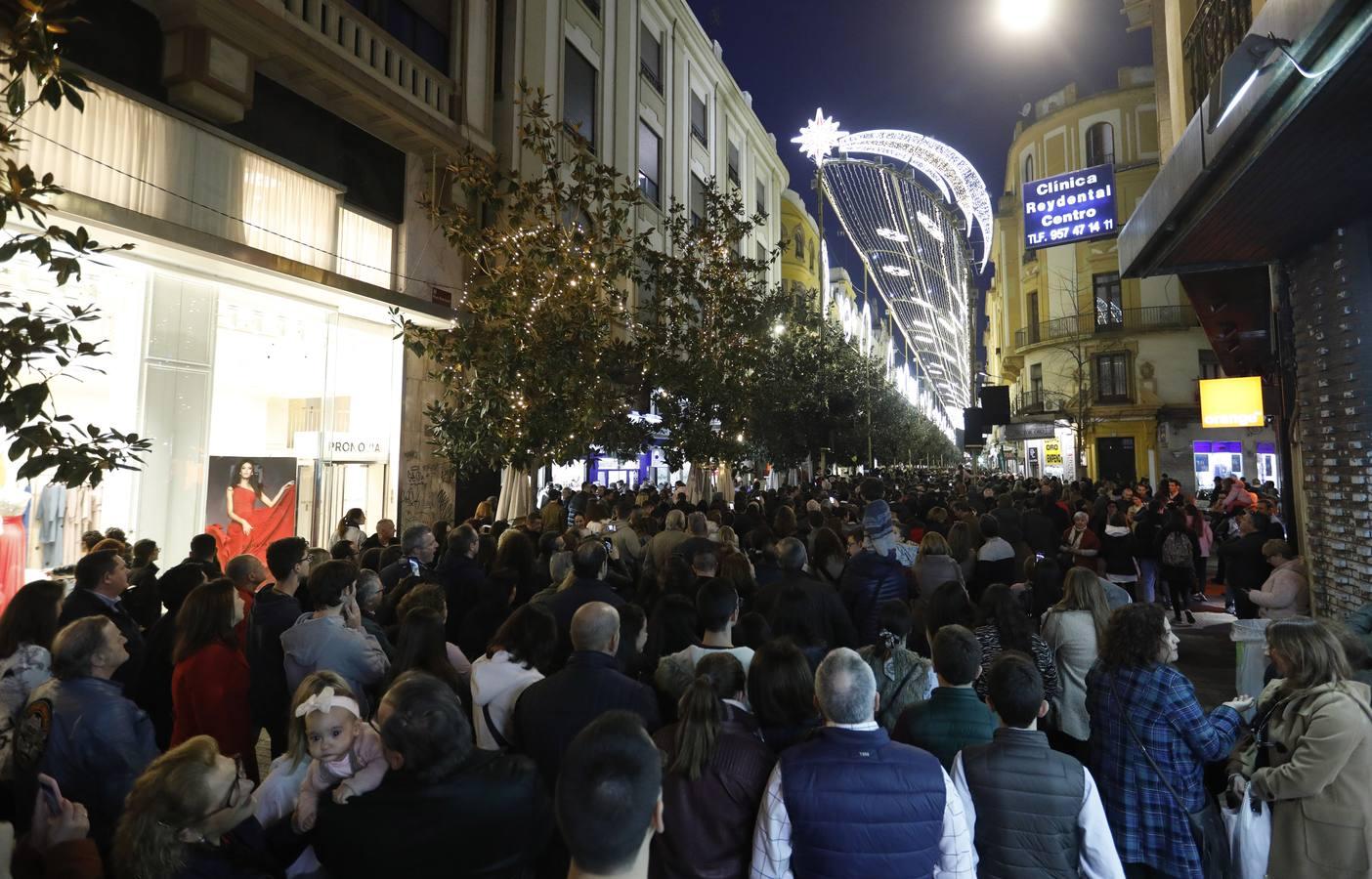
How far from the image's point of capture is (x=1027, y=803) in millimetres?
2756

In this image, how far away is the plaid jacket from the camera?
320cm

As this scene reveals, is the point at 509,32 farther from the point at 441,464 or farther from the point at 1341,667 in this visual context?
the point at 1341,667

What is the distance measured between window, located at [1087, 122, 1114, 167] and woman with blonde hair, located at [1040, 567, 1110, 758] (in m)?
40.8

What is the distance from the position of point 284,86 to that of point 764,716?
1201 centimetres

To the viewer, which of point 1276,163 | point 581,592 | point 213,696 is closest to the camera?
point 213,696

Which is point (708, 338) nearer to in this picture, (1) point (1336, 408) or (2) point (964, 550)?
(2) point (964, 550)

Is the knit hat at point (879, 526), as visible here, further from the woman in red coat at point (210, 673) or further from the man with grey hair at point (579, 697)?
the woman in red coat at point (210, 673)

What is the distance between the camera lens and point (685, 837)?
267cm

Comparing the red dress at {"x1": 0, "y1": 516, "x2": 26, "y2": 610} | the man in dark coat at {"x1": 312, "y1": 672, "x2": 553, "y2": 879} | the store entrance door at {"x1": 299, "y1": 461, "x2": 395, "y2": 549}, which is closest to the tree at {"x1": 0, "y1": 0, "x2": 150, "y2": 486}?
the man in dark coat at {"x1": 312, "y1": 672, "x2": 553, "y2": 879}

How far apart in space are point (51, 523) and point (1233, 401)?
15.5m

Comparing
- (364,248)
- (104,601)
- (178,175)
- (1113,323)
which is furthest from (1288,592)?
(1113,323)

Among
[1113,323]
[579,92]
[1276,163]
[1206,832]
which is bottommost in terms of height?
[1206,832]

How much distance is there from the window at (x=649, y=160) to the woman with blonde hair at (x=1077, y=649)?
19.7m

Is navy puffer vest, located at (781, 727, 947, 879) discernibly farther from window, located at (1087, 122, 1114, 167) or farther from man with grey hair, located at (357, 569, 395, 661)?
window, located at (1087, 122, 1114, 167)
